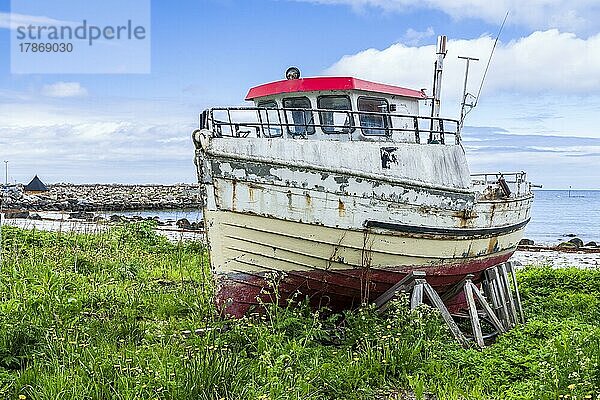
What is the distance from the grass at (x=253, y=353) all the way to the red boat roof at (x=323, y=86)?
296 centimetres

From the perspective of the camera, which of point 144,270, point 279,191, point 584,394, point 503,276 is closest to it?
point 584,394

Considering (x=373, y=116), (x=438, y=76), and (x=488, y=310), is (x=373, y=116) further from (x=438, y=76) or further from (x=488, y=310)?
(x=488, y=310)

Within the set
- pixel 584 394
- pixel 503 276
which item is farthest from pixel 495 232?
pixel 584 394

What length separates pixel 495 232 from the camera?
998cm

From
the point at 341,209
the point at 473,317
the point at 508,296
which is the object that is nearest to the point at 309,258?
the point at 341,209

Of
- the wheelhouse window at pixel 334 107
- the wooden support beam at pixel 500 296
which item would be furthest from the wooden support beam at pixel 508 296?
the wheelhouse window at pixel 334 107

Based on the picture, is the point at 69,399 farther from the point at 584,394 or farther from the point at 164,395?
the point at 584,394

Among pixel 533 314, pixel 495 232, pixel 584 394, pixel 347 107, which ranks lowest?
pixel 533 314

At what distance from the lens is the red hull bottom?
27.2ft

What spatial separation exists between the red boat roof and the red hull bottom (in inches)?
97.1

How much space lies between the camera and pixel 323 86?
347 inches

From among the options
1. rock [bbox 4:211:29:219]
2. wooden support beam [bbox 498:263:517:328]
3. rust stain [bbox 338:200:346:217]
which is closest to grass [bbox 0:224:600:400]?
wooden support beam [bbox 498:263:517:328]

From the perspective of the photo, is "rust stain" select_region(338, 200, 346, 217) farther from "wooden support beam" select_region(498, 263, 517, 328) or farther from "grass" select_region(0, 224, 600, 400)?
"wooden support beam" select_region(498, 263, 517, 328)

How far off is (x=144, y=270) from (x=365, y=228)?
6100mm
